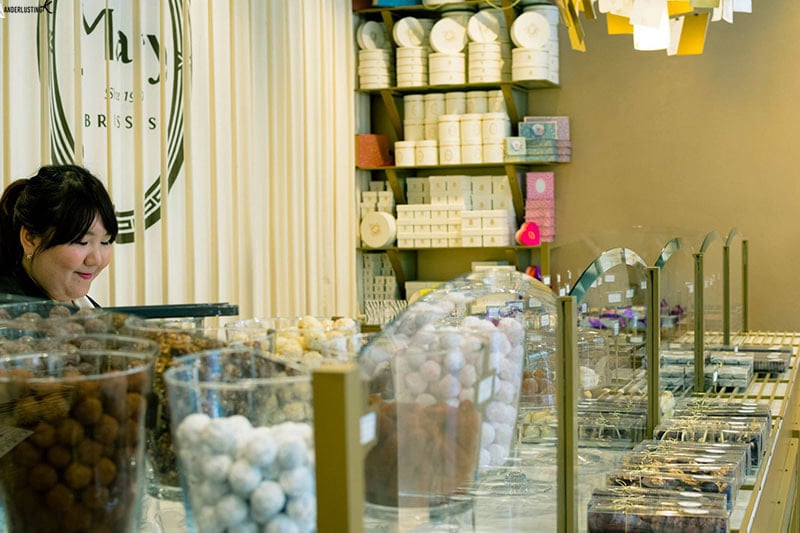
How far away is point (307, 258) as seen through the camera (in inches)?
239

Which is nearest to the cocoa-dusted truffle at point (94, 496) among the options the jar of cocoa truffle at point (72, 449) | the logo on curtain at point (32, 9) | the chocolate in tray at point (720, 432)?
the jar of cocoa truffle at point (72, 449)

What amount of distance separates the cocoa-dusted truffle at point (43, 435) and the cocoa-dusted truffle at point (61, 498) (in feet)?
0.14

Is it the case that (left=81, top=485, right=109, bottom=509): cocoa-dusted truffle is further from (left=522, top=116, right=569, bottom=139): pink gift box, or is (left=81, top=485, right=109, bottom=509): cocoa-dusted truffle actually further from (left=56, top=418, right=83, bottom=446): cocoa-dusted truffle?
(left=522, top=116, right=569, bottom=139): pink gift box

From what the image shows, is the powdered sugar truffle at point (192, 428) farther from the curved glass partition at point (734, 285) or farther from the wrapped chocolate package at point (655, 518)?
the curved glass partition at point (734, 285)

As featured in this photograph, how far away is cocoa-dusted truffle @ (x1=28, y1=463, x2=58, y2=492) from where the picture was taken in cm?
101

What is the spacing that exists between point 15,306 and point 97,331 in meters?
0.31

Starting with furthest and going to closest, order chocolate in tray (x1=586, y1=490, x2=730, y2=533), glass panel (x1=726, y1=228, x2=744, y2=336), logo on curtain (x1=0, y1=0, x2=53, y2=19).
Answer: glass panel (x1=726, y1=228, x2=744, y2=336) < logo on curtain (x1=0, y1=0, x2=53, y2=19) < chocolate in tray (x1=586, y1=490, x2=730, y2=533)

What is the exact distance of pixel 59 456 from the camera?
1.01 meters

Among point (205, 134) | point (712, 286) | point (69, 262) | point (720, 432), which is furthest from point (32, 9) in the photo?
point (720, 432)

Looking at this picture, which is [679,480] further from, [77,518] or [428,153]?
[428,153]

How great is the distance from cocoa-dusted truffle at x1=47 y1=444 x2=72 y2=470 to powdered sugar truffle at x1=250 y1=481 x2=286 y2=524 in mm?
198

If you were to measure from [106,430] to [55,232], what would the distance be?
6.59ft

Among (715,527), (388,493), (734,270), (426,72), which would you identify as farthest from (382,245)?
(388,493)

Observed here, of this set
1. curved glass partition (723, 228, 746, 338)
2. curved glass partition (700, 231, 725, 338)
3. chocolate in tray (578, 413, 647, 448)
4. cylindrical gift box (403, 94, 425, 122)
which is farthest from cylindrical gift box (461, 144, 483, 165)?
chocolate in tray (578, 413, 647, 448)
